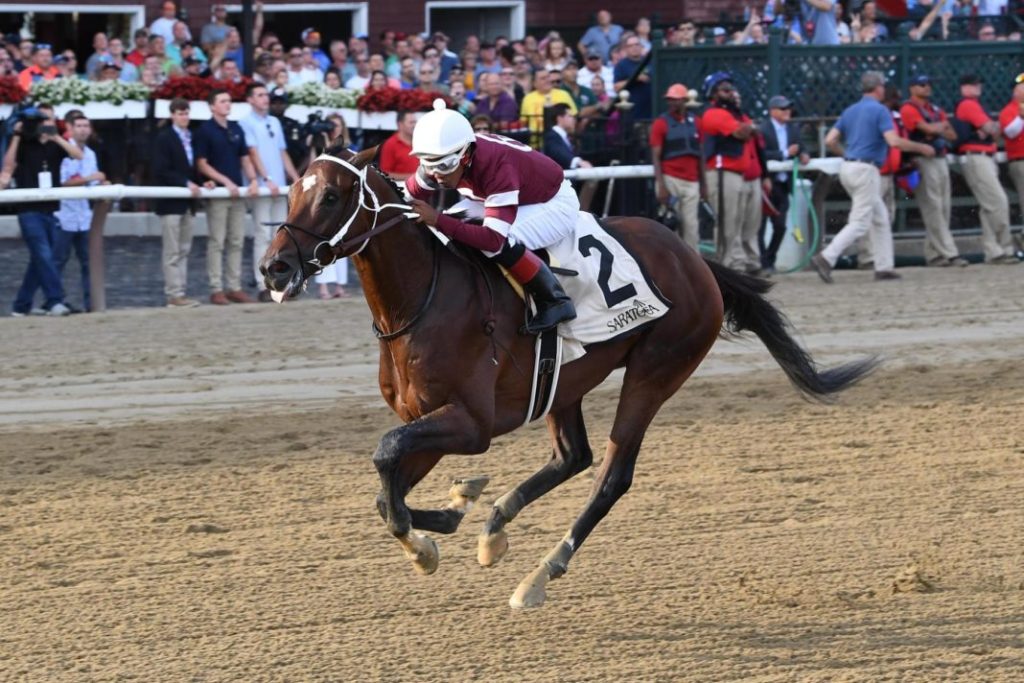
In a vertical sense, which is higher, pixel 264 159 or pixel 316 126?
pixel 316 126

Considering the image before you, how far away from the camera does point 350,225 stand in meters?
5.63

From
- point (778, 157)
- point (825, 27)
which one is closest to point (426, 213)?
point (778, 157)

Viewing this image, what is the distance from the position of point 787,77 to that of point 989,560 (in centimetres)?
1010

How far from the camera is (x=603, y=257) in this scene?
21.5ft

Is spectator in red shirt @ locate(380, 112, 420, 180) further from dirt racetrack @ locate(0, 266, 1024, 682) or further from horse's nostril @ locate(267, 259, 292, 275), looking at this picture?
horse's nostril @ locate(267, 259, 292, 275)

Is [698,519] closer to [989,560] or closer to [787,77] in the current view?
[989,560]

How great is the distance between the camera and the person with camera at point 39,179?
12125mm

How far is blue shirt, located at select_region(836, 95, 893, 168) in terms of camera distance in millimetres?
14406

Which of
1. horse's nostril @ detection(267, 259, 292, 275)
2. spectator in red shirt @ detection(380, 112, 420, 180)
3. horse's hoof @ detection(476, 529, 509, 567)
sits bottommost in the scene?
horse's hoof @ detection(476, 529, 509, 567)

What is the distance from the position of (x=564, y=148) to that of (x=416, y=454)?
8686 millimetres

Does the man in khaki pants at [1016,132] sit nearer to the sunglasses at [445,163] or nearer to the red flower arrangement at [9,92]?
the red flower arrangement at [9,92]

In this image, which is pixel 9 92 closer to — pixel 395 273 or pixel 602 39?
pixel 602 39

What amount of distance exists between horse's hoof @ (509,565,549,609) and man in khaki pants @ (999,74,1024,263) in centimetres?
1085

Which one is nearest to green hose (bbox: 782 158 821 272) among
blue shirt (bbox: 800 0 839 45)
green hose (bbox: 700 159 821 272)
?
green hose (bbox: 700 159 821 272)
